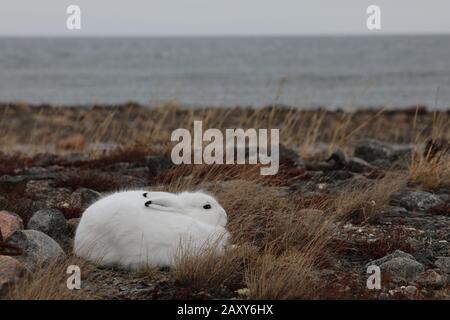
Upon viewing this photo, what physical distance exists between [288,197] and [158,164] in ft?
9.57

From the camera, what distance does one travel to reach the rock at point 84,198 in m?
8.77

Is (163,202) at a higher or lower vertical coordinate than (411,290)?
higher

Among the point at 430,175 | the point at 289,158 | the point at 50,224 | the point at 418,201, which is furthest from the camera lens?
the point at 289,158

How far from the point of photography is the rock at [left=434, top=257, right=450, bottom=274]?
22.0ft

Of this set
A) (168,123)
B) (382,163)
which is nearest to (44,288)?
(382,163)

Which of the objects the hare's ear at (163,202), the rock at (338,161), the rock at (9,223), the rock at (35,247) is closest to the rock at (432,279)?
the hare's ear at (163,202)

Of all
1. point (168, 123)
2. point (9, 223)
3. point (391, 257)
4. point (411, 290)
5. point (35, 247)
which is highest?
point (168, 123)

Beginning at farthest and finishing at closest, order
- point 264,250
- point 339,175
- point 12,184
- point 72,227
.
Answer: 1. point 339,175
2. point 12,184
3. point 72,227
4. point 264,250

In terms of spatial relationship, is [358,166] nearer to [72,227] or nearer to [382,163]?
[382,163]

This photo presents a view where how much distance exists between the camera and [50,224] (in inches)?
289
